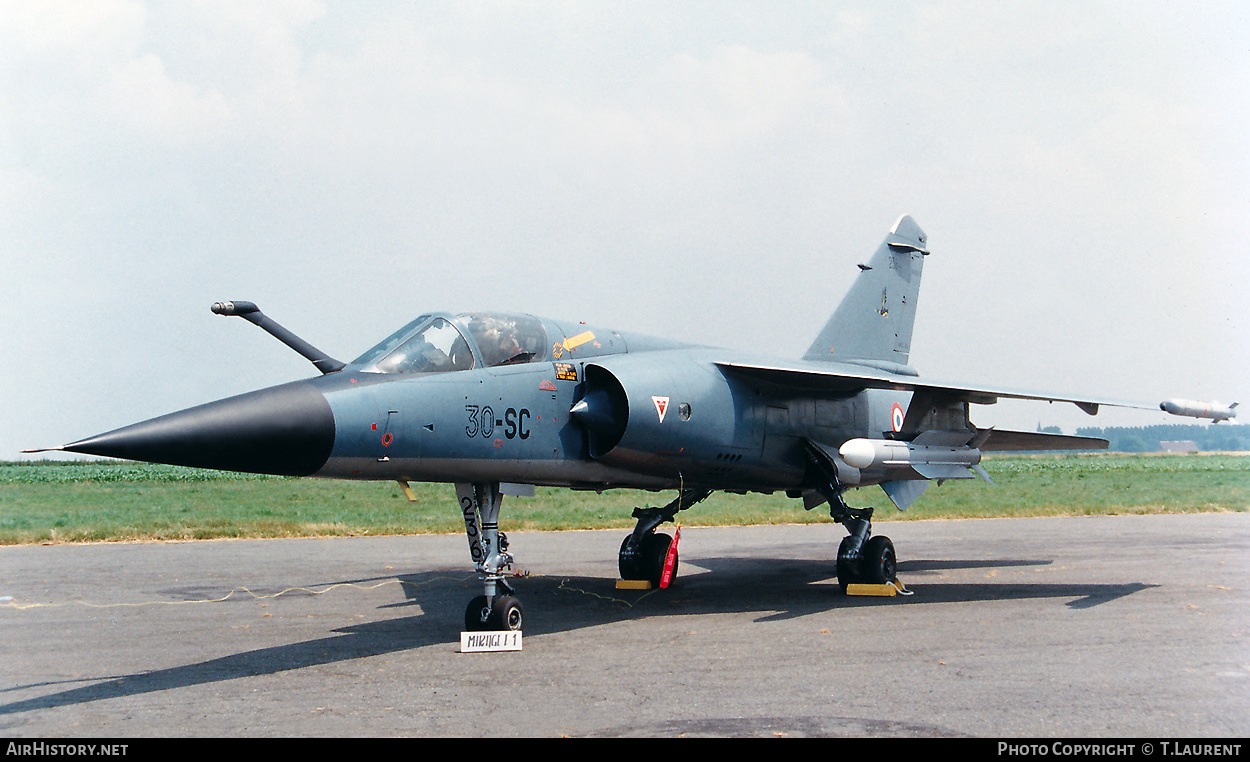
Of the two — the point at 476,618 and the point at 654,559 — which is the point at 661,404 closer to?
the point at 476,618

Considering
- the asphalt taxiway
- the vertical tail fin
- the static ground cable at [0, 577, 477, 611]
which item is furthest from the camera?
the vertical tail fin

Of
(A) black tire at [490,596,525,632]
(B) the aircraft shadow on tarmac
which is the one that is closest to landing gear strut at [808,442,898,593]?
(B) the aircraft shadow on tarmac

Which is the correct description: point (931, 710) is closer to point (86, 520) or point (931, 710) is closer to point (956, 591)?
point (956, 591)

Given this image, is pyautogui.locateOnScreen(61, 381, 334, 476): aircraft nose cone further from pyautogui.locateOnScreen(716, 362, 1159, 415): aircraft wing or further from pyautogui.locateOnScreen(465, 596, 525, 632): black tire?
pyautogui.locateOnScreen(716, 362, 1159, 415): aircraft wing

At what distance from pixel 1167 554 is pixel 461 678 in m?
13.0

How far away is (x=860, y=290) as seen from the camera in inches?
586

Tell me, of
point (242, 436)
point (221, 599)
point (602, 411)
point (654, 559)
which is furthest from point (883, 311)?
point (242, 436)

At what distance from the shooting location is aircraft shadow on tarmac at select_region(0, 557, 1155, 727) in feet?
24.2

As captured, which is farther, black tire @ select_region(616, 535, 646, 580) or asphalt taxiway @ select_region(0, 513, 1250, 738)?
black tire @ select_region(616, 535, 646, 580)

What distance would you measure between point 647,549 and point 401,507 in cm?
1651

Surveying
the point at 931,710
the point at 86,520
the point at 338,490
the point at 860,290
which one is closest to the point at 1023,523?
the point at 860,290

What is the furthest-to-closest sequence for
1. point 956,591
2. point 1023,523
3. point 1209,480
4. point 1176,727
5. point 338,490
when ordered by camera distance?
1. point 1209,480
2. point 338,490
3. point 1023,523
4. point 956,591
5. point 1176,727

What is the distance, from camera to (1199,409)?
10883 mm

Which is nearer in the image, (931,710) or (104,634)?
(931,710)
